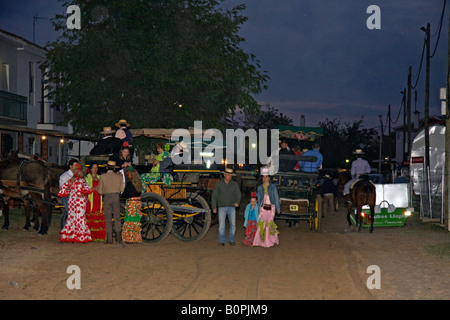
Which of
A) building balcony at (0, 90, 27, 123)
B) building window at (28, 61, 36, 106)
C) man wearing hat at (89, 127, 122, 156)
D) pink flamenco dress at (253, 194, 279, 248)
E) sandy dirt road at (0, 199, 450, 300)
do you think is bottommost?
sandy dirt road at (0, 199, 450, 300)

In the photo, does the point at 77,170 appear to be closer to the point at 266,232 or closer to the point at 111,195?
the point at 111,195

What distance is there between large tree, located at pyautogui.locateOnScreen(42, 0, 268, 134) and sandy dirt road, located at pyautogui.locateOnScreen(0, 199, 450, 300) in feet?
37.7

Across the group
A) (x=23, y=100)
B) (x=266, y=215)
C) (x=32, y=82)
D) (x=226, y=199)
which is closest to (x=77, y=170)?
(x=226, y=199)

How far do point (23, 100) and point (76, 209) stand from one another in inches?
843

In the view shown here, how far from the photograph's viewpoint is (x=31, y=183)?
15.5m

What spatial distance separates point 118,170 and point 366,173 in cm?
826

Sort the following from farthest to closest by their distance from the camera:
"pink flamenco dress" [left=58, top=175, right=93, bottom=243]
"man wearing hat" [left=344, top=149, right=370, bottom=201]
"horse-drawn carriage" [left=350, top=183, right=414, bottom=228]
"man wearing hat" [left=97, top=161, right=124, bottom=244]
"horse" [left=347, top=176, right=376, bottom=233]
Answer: "man wearing hat" [left=344, top=149, right=370, bottom=201], "horse-drawn carriage" [left=350, top=183, right=414, bottom=228], "horse" [left=347, top=176, right=376, bottom=233], "pink flamenco dress" [left=58, top=175, right=93, bottom=243], "man wearing hat" [left=97, top=161, right=124, bottom=244]

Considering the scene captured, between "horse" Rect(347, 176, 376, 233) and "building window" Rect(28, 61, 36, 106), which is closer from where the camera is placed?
"horse" Rect(347, 176, 376, 233)

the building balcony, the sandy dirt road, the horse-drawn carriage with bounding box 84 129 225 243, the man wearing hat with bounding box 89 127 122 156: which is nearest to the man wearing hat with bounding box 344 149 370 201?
the sandy dirt road

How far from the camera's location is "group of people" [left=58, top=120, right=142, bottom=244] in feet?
43.6

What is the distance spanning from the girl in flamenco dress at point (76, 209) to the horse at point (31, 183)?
1592 millimetres

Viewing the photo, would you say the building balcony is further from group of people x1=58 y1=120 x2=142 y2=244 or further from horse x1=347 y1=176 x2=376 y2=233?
horse x1=347 y1=176 x2=376 y2=233

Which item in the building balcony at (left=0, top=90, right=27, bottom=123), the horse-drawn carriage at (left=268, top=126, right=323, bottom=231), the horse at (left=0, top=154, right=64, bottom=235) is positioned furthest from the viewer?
the building balcony at (left=0, top=90, right=27, bottom=123)

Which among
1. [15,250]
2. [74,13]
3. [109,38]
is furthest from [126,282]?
[74,13]
